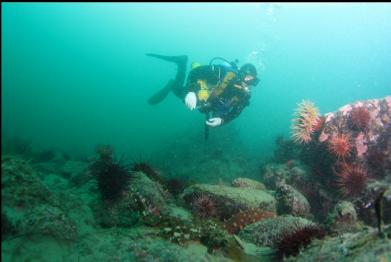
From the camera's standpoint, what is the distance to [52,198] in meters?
4.31

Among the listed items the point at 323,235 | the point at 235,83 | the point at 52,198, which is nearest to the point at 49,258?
the point at 52,198

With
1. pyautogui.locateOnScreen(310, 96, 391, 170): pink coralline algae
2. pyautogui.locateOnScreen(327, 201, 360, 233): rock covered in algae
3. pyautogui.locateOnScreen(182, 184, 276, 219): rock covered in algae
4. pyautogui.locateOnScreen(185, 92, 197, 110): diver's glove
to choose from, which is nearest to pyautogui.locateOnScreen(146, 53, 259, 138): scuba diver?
pyautogui.locateOnScreen(185, 92, 197, 110): diver's glove

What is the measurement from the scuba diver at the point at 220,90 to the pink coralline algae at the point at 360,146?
150 inches

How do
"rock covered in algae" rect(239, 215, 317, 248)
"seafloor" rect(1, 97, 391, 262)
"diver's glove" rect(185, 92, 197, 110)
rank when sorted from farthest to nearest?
"diver's glove" rect(185, 92, 197, 110) < "rock covered in algae" rect(239, 215, 317, 248) < "seafloor" rect(1, 97, 391, 262)

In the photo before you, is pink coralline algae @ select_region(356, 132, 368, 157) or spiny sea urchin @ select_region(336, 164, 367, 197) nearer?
spiny sea urchin @ select_region(336, 164, 367, 197)

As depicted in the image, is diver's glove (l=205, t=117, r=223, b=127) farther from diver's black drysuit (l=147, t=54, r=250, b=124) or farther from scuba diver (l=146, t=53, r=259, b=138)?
diver's black drysuit (l=147, t=54, r=250, b=124)

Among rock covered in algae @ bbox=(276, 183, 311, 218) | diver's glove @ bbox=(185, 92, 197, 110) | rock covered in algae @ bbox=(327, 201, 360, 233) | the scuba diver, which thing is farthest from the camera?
the scuba diver

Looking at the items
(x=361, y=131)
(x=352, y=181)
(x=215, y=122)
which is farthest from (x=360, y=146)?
(x=215, y=122)

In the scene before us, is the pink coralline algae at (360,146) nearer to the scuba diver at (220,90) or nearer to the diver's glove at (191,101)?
the scuba diver at (220,90)

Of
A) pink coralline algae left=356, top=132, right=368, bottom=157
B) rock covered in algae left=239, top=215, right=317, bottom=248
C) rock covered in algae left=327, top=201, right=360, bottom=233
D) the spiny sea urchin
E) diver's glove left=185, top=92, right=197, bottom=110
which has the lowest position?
rock covered in algae left=239, top=215, right=317, bottom=248

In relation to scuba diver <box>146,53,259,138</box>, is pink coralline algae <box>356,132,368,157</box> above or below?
below

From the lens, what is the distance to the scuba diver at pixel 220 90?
10.4 meters

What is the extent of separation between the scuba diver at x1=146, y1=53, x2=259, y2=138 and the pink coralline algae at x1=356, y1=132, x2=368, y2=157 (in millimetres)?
3822

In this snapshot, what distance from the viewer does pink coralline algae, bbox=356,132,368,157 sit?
828cm
